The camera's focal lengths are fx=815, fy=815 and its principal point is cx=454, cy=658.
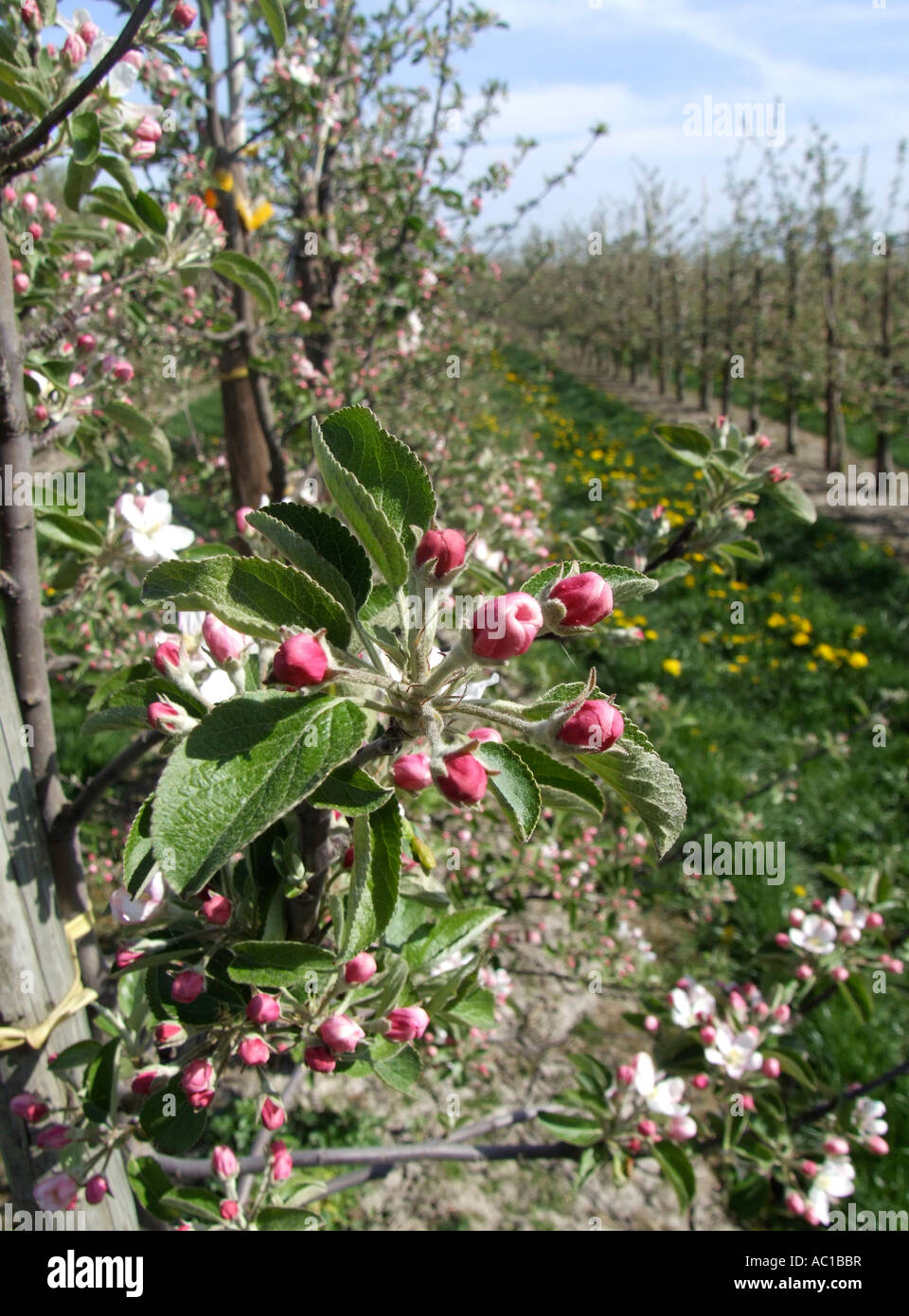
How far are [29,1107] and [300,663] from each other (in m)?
0.97

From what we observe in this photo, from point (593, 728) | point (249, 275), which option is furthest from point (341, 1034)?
point (249, 275)

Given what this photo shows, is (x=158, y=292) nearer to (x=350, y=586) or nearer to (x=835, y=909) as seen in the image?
(x=350, y=586)

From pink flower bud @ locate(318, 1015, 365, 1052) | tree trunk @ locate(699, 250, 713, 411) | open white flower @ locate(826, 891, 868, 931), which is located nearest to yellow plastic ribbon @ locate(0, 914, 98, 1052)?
pink flower bud @ locate(318, 1015, 365, 1052)

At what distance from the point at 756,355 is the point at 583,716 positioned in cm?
1171

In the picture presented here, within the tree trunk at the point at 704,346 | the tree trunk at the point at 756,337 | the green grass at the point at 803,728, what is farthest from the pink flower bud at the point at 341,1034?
the tree trunk at the point at 704,346

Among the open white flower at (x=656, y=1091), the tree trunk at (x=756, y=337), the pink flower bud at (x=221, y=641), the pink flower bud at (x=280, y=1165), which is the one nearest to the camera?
the pink flower bud at (x=221, y=641)

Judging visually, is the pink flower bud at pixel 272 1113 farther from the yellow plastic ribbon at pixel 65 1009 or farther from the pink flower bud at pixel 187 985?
the yellow plastic ribbon at pixel 65 1009

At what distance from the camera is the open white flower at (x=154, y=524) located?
119 centimetres

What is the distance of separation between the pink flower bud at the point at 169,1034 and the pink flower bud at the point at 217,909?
0.16m

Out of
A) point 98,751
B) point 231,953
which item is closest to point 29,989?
point 231,953

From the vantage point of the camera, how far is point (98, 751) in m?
3.96

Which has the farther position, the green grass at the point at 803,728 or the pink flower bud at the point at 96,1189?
the green grass at the point at 803,728

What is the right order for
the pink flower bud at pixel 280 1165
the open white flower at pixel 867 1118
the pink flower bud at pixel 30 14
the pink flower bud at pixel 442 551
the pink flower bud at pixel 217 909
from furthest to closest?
the open white flower at pixel 867 1118 < the pink flower bud at pixel 280 1165 < the pink flower bud at pixel 30 14 < the pink flower bud at pixel 217 909 < the pink flower bud at pixel 442 551

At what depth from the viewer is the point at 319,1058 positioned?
3.04 ft
